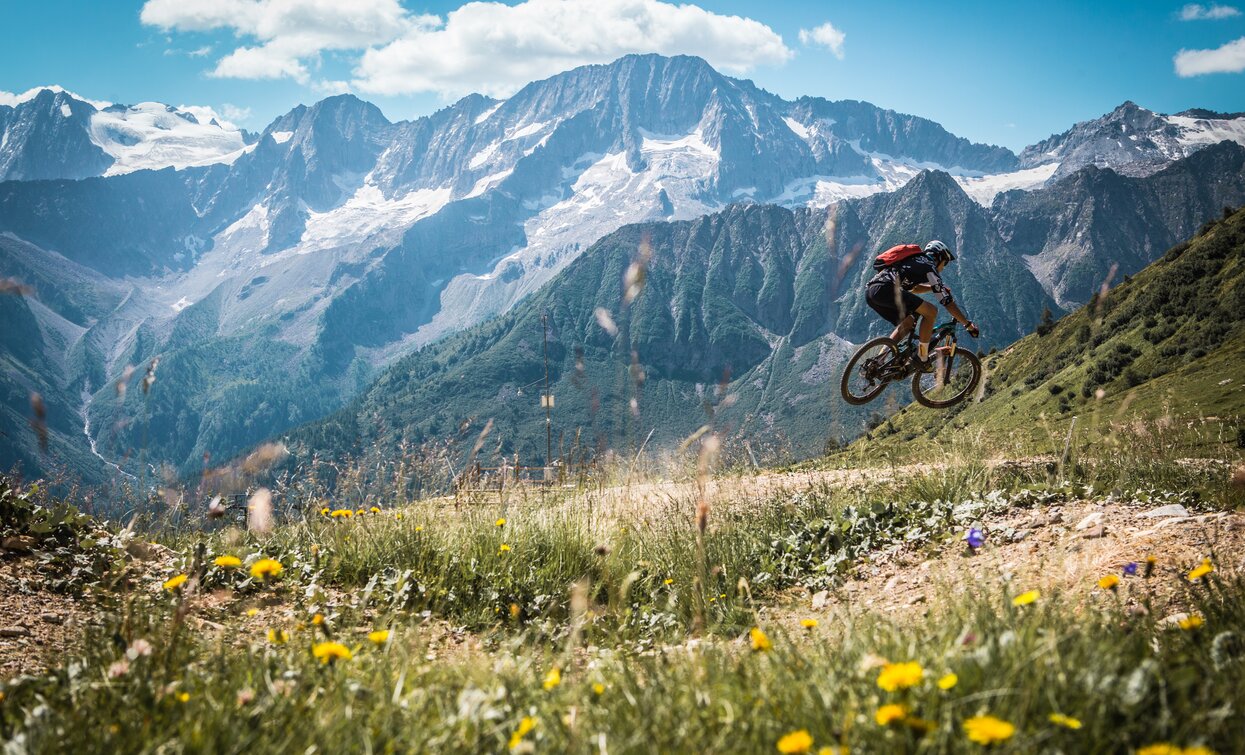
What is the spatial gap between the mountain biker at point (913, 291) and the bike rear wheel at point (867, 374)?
37 cm

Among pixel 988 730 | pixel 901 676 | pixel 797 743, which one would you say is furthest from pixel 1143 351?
pixel 797 743

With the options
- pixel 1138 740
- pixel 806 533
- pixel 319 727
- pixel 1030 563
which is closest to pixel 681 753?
pixel 319 727

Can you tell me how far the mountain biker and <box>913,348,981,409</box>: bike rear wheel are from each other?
250mm

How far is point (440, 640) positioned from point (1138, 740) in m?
4.92

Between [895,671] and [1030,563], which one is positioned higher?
[895,671]

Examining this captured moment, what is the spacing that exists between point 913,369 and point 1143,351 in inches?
5234

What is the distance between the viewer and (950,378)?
512 inches

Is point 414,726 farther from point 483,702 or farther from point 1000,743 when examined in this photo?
point 1000,743

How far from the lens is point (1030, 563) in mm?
6324

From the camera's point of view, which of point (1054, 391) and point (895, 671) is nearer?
point (895, 671)

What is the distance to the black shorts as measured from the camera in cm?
1239

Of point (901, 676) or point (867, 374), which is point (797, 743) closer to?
point (901, 676)

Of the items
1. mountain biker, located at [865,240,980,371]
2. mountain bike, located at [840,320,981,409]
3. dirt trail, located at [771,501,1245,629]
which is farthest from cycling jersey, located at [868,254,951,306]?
dirt trail, located at [771,501,1245,629]

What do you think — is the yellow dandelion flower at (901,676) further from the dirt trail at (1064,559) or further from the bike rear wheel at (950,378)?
the bike rear wheel at (950,378)
